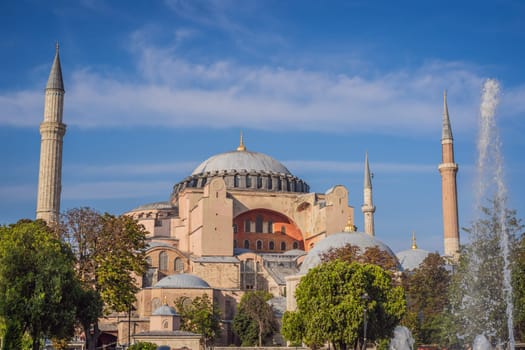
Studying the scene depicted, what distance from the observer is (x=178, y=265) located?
173 feet

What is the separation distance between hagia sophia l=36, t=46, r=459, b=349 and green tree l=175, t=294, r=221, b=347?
0.96 meters

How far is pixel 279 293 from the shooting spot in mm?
51438

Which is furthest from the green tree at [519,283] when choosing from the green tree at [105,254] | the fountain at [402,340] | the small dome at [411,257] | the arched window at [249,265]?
the arched window at [249,265]

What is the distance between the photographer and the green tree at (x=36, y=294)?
25734 millimetres

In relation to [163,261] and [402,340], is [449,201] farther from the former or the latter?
[163,261]

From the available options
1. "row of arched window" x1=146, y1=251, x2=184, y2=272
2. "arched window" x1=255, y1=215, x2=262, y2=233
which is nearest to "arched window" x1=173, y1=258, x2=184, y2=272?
"row of arched window" x1=146, y1=251, x2=184, y2=272

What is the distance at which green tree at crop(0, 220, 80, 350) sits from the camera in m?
25.7

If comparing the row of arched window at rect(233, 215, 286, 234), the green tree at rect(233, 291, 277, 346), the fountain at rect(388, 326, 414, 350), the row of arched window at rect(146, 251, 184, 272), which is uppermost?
the row of arched window at rect(233, 215, 286, 234)

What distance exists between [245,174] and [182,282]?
14.3m

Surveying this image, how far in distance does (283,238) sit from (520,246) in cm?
2718

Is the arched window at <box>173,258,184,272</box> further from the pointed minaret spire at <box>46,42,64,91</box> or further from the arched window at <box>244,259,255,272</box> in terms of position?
the pointed minaret spire at <box>46,42,64,91</box>

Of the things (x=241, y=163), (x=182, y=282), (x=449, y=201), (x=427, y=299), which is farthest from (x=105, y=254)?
(x=241, y=163)

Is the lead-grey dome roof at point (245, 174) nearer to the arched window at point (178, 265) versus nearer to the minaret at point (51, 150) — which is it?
the arched window at point (178, 265)

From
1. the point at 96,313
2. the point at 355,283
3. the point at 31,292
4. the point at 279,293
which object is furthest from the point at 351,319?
the point at 279,293
